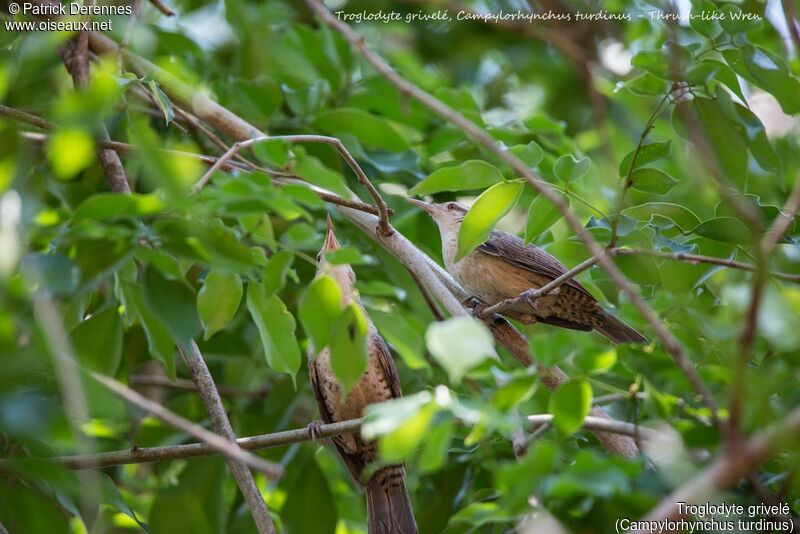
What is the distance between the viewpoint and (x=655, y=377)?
2.66m

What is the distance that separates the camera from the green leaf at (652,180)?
3256mm

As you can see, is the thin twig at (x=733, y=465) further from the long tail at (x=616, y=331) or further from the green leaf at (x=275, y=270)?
the long tail at (x=616, y=331)

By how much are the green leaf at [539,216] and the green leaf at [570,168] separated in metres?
0.17

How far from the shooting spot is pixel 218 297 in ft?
10.4

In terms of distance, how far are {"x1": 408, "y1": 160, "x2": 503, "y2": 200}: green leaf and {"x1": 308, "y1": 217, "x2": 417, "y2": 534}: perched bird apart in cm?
99

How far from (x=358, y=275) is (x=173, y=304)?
8.98 feet

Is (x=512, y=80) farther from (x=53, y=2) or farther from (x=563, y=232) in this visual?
(x=53, y=2)

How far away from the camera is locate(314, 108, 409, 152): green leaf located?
4820 mm

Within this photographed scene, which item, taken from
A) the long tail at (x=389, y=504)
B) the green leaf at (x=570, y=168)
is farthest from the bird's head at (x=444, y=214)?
the green leaf at (x=570, y=168)

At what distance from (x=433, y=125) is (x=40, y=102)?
2.35 meters

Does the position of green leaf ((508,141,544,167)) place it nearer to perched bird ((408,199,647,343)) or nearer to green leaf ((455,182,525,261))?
green leaf ((455,182,525,261))

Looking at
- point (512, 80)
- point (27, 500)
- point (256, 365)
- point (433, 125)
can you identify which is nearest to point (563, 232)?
point (433, 125)

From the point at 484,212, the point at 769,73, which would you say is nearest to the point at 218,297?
the point at 484,212

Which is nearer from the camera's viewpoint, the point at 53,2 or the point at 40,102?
the point at 53,2
